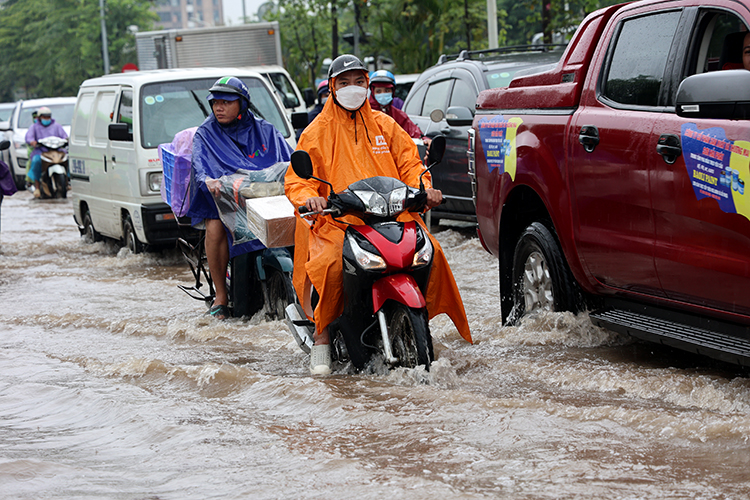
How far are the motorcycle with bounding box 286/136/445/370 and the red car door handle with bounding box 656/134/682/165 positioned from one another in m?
1.11

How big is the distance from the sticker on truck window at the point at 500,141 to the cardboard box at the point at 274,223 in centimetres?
130

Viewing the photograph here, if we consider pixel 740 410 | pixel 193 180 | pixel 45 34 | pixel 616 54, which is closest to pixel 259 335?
pixel 193 180

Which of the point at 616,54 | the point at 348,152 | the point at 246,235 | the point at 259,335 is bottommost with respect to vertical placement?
the point at 259,335

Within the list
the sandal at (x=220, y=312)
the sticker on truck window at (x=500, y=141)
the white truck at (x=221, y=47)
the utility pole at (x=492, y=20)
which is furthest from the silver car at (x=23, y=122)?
the sticker on truck window at (x=500, y=141)

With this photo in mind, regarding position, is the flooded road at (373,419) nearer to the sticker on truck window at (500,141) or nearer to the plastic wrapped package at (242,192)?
the plastic wrapped package at (242,192)

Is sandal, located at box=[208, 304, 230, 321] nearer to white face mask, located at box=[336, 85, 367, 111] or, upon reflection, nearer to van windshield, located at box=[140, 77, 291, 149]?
white face mask, located at box=[336, 85, 367, 111]

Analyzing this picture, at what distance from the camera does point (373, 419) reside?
4.57 meters

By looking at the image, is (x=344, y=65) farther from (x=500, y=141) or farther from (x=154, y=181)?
(x=154, y=181)

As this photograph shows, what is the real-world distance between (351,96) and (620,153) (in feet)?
4.65

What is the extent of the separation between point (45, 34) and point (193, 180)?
42.7m

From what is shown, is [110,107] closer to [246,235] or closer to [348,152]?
[246,235]

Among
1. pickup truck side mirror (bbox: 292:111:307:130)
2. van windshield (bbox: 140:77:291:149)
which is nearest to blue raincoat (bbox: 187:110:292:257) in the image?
pickup truck side mirror (bbox: 292:111:307:130)

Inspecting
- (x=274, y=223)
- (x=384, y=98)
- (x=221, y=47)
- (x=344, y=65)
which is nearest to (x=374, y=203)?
(x=344, y=65)

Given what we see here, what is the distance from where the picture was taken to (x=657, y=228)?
4.64 m
